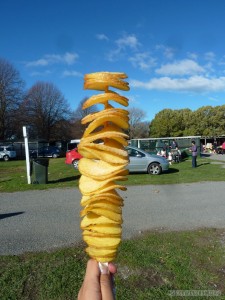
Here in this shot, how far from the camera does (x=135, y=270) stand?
5316 mm

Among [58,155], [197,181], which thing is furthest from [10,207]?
[58,155]

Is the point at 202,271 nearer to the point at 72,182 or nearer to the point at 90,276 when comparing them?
the point at 90,276

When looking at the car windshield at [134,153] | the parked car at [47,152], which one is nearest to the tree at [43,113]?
the parked car at [47,152]

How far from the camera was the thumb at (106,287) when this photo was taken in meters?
1.10

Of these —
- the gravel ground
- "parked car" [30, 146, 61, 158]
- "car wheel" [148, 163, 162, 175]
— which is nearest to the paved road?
the gravel ground

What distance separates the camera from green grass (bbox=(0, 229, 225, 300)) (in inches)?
186

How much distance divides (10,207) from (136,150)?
35.4 feet

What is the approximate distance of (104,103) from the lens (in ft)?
3.93

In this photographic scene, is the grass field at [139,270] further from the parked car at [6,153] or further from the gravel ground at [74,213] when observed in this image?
the parked car at [6,153]

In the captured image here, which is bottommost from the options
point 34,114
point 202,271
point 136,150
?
point 202,271

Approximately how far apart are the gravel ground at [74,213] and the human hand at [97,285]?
5.71m

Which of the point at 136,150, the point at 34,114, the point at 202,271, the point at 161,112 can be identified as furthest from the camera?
the point at 161,112

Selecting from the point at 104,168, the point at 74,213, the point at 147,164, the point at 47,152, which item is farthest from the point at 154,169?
the point at 47,152

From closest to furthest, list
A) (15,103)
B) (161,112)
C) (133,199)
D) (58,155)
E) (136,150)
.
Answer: (133,199), (136,150), (58,155), (15,103), (161,112)
